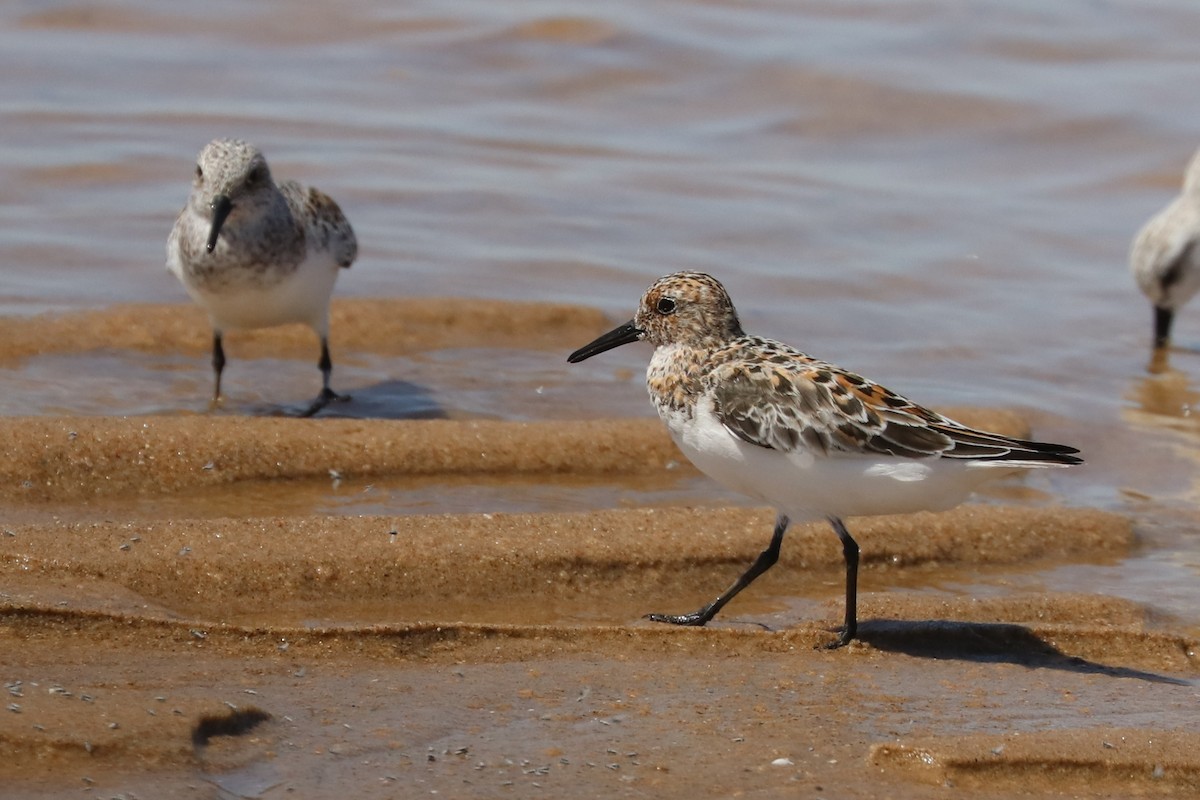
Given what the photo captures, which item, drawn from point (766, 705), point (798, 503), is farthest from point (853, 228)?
point (766, 705)

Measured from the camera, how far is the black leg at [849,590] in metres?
5.71

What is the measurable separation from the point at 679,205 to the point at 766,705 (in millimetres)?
7892

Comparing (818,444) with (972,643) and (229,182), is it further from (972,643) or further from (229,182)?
(229,182)

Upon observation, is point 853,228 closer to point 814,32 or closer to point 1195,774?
point 814,32

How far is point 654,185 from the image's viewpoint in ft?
42.7

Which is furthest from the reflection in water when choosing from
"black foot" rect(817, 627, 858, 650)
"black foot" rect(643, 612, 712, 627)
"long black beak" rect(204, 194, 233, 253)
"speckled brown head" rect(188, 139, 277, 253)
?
"long black beak" rect(204, 194, 233, 253)

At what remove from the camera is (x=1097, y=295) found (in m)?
11.7

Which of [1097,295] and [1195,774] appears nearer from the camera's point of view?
[1195,774]

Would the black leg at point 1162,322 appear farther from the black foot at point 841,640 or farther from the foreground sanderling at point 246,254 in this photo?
the black foot at point 841,640

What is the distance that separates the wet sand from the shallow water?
0.40 meters

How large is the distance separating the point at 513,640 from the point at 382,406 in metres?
3.65

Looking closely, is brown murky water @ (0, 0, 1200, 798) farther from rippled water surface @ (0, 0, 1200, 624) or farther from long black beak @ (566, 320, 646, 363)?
long black beak @ (566, 320, 646, 363)

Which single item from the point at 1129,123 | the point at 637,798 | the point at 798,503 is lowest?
the point at 637,798

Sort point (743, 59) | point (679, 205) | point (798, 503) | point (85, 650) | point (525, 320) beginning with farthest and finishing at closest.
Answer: point (743, 59) < point (679, 205) < point (525, 320) < point (798, 503) < point (85, 650)
